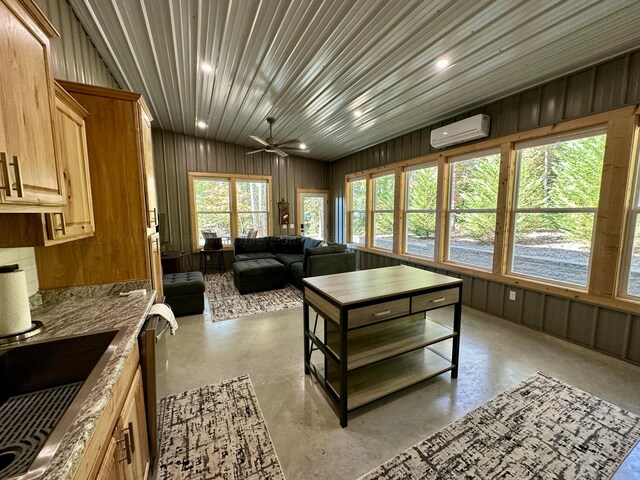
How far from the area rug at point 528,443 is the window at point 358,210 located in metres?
4.67

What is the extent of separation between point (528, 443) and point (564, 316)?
6.50 ft

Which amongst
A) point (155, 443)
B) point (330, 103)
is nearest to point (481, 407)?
point (155, 443)

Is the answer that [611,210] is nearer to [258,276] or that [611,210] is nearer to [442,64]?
[442,64]

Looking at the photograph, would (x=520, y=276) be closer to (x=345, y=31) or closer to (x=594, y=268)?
(x=594, y=268)

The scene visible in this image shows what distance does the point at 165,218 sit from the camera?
5.88 metres

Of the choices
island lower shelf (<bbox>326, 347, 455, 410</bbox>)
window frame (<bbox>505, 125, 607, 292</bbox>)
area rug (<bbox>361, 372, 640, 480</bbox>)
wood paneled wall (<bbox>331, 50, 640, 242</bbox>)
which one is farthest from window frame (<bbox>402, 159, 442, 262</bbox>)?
area rug (<bbox>361, 372, 640, 480</bbox>)

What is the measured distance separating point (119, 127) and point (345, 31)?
6.40 ft

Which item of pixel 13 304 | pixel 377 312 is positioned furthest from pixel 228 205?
pixel 377 312

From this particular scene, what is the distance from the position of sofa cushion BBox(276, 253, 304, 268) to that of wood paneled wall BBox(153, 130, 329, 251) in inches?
57.9

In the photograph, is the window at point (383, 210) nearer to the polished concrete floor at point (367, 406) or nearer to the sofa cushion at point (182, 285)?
the polished concrete floor at point (367, 406)

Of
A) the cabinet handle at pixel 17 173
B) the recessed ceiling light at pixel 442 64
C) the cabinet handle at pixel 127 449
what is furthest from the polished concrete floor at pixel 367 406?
the recessed ceiling light at pixel 442 64

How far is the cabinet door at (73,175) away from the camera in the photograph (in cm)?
136

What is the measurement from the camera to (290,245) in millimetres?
6238

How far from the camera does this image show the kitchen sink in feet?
2.82
